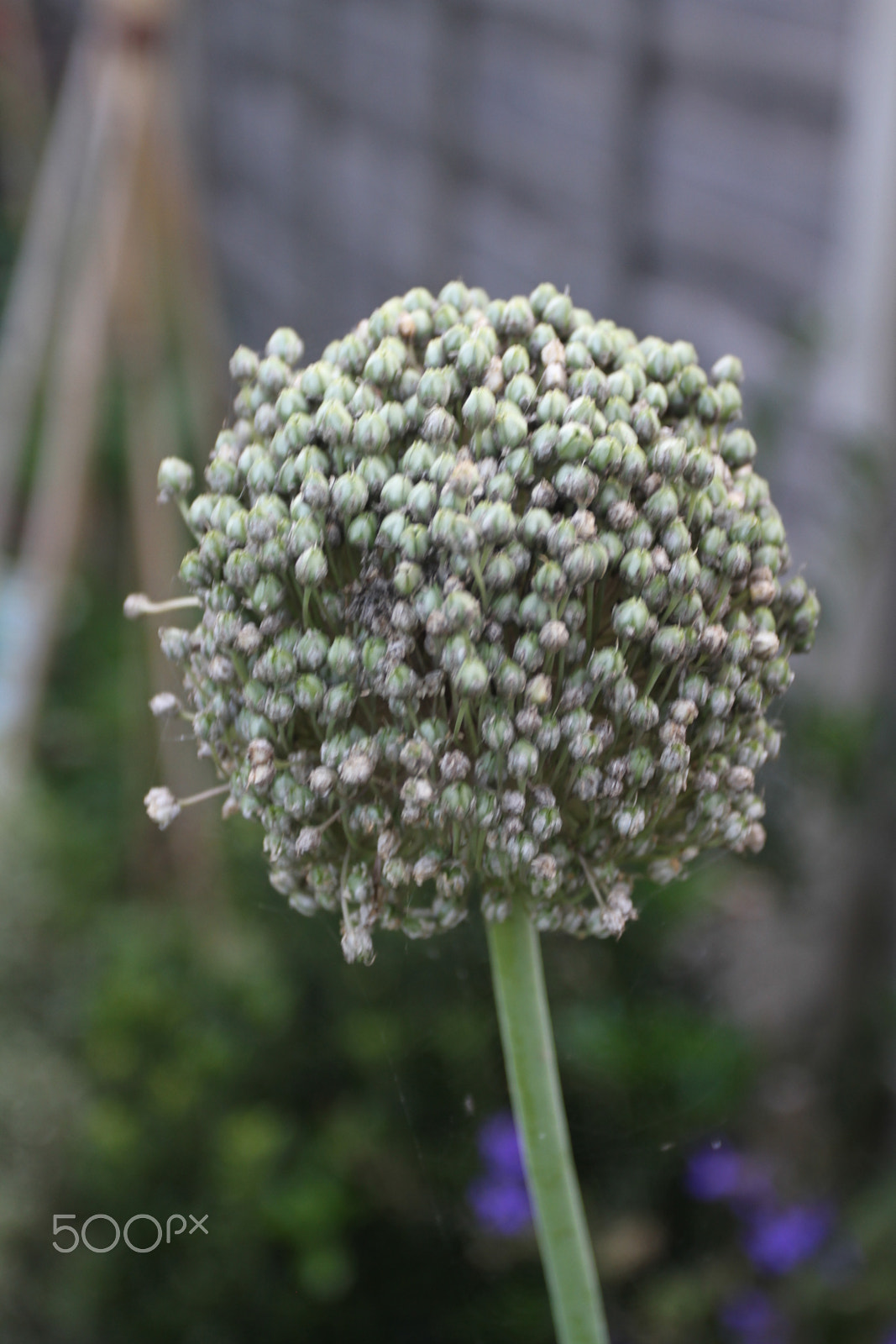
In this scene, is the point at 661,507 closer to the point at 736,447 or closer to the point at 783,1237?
the point at 736,447

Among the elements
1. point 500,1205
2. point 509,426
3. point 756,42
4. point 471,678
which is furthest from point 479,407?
point 756,42

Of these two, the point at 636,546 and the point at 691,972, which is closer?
the point at 636,546

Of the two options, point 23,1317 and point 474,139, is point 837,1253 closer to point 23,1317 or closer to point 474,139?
point 23,1317

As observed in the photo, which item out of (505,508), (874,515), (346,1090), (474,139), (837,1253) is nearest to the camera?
(505,508)

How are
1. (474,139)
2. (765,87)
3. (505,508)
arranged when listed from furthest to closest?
(474,139) < (765,87) < (505,508)

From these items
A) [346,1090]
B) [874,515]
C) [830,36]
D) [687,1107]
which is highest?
[830,36]

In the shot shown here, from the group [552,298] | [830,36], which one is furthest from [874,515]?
[552,298]

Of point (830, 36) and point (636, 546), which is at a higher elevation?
point (830, 36)
